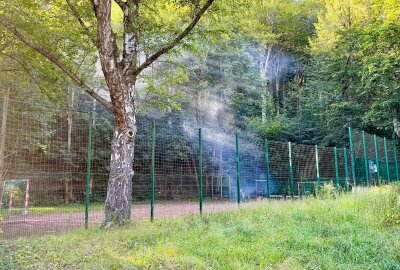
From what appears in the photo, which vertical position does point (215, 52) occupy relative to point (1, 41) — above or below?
above

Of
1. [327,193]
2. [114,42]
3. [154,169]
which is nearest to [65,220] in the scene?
[154,169]

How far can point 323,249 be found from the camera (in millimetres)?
4348

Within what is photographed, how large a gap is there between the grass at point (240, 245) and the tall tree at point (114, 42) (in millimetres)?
1545

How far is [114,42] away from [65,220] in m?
3.98

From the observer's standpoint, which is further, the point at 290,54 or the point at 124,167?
the point at 290,54

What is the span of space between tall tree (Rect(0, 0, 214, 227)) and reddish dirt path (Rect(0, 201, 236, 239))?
38.8 inches

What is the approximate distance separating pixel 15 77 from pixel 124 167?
7.26 metres

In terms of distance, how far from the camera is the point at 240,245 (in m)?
4.56

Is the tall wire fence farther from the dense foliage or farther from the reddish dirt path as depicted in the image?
the dense foliage

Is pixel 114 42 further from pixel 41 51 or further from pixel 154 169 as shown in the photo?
pixel 154 169

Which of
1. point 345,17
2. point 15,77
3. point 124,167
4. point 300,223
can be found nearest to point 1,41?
point 15,77

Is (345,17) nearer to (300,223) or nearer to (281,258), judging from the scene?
(300,223)

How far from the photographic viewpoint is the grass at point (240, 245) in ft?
12.5

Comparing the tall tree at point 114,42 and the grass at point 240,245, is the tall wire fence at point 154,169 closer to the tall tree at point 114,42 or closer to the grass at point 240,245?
the tall tree at point 114,42
